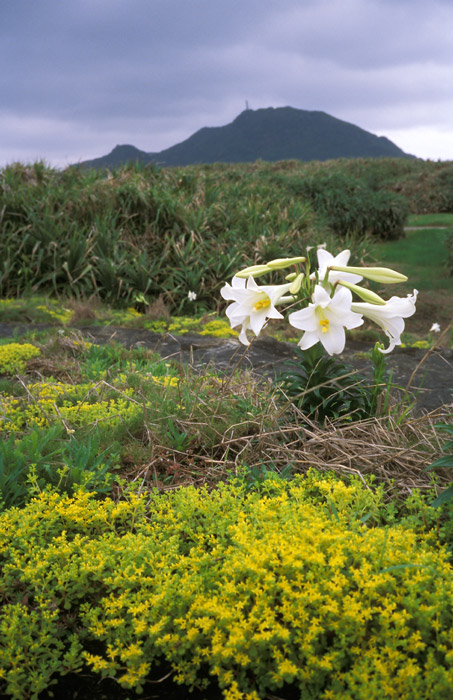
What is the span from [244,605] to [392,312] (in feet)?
4.44

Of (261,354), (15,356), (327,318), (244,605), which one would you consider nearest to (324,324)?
(327,318)

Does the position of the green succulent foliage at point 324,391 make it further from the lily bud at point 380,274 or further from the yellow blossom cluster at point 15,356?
the yellow blossom cluster at point 15,356

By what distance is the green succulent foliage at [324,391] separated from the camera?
269 cm

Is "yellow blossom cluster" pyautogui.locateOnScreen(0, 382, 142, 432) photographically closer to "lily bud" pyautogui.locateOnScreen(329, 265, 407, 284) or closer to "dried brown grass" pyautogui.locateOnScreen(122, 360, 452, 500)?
"dried brown grass" pyautogui.locateOnScreen(122, 360, 452, 500)

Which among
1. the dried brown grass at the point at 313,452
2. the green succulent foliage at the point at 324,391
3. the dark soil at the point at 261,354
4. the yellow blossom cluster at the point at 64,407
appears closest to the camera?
the dried brown grass at the point at 313,452

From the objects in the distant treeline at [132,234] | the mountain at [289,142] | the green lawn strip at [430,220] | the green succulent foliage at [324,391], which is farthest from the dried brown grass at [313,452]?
the mountain at [289,142]

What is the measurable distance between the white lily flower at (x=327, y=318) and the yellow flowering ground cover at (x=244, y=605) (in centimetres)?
60

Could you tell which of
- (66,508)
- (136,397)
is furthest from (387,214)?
(66,508)

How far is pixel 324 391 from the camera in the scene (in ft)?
9.17

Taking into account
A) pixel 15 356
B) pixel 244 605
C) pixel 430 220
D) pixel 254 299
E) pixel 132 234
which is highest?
pixel 132 234

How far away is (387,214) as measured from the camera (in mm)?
16234

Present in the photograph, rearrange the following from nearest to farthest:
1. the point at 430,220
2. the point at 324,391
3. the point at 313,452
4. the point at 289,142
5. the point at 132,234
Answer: the point at 313,452 → the point at 324,391 → the point at 132,234 → the point at 430,220 → the point at 289,142

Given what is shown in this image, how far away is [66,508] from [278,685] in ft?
3.47

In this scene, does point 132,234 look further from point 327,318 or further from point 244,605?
point 244,605
